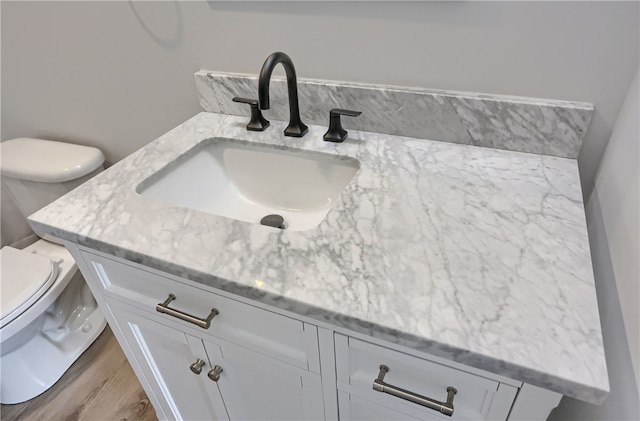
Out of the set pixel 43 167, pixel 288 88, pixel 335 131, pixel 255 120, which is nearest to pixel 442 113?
pixel 335 131

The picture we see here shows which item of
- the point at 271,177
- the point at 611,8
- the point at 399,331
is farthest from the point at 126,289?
the point at 611,8

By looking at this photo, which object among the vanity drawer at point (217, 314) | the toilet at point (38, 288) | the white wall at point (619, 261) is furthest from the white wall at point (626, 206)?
the toilet at point (38, 288)

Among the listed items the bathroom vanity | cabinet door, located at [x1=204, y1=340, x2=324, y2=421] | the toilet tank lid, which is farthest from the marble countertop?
the toilet tank lid

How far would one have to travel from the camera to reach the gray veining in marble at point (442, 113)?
809mm

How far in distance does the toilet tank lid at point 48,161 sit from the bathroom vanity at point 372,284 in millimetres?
616

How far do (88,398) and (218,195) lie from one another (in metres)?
1.02

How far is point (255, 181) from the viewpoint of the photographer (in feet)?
3.43

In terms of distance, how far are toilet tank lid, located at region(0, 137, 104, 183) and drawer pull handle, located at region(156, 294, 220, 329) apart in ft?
2.89

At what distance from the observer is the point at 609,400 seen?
616mm

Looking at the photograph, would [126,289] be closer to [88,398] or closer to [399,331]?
[399,331]

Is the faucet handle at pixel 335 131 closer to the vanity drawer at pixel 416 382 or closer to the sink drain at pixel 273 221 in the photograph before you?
the sink drain at pixel 273 221

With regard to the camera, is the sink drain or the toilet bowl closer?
the sink drain

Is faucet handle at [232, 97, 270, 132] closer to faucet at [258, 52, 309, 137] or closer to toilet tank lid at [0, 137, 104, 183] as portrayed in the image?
faucet at [258, 52, 309, 137]

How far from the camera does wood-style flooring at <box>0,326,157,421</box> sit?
140cm
